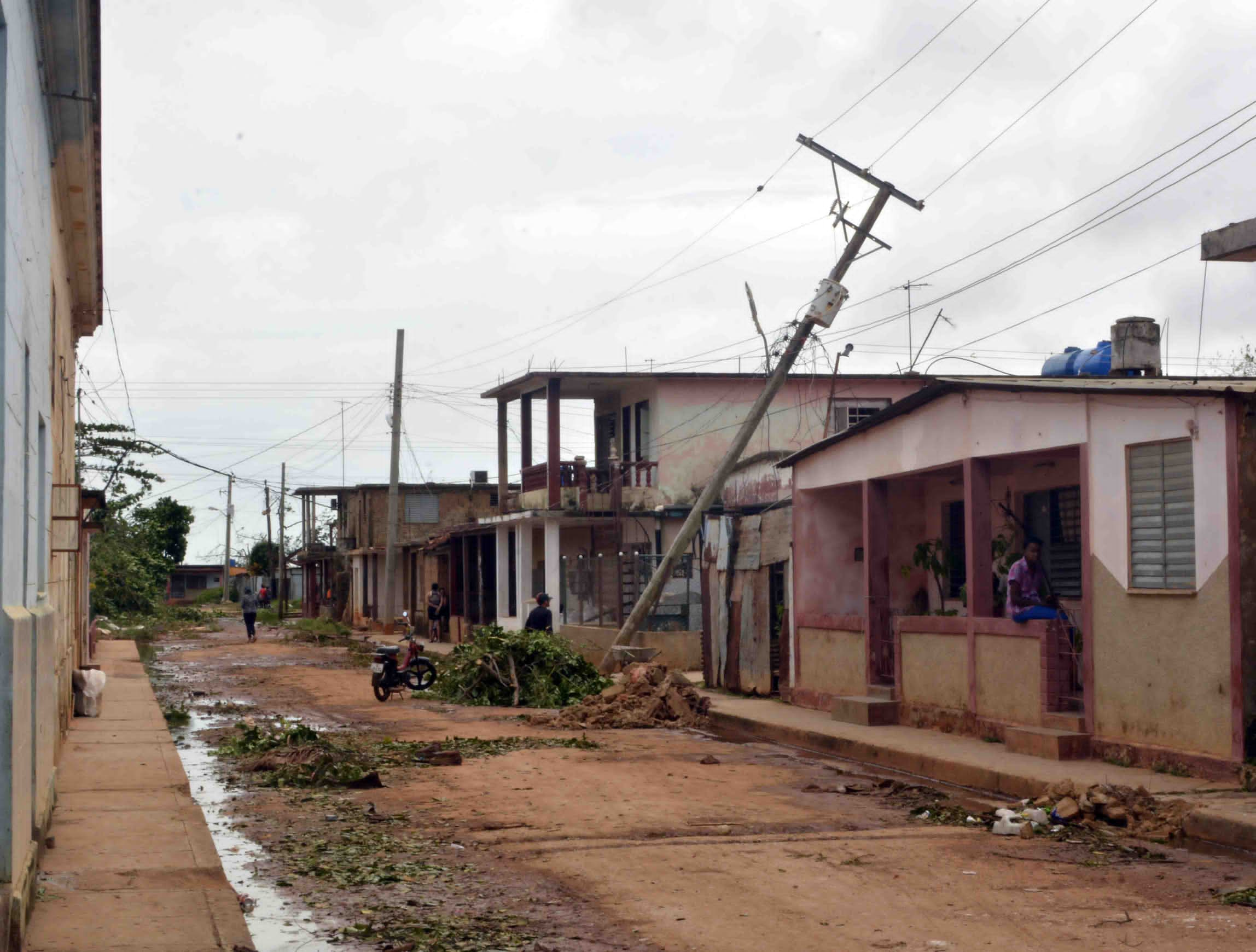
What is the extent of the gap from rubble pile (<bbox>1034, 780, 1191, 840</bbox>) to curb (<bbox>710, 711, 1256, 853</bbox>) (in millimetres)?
168

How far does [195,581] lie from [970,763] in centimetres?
11364

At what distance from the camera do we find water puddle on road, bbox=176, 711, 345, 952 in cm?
709

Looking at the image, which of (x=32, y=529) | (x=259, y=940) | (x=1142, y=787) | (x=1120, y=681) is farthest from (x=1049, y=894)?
(x=32, y=529)

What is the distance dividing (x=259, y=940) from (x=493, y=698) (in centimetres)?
1508

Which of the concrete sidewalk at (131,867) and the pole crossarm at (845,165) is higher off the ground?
the pole crossarm at (845,165)

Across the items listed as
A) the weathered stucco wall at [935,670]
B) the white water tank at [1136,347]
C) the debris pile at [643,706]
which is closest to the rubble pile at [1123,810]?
the weathered stucco wall at [935,670]

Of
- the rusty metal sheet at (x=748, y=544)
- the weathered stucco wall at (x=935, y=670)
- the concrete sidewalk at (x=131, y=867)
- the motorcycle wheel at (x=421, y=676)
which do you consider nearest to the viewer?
the concrete sidewalk at (x=131, y=867)

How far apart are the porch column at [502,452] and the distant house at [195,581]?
77.0 m

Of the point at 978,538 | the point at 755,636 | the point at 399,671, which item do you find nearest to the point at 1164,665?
the point at 978,538

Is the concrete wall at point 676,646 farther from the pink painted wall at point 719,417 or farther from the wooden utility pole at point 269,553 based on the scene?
the wooden utility pole at point 269,553

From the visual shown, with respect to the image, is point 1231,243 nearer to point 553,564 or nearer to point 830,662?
point 830,662

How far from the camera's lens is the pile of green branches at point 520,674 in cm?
2198

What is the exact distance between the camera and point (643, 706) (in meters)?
19.0

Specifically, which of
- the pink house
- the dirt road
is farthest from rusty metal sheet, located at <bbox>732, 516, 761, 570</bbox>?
the dirt road
